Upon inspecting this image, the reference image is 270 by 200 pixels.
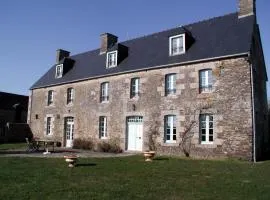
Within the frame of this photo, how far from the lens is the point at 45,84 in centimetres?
2586

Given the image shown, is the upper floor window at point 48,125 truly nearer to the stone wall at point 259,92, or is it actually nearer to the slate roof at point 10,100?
the slate roof at point 10,100

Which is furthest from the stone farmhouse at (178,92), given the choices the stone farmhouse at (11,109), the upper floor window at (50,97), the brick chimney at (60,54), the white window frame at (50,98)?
the stone farmhouse at (11,109)

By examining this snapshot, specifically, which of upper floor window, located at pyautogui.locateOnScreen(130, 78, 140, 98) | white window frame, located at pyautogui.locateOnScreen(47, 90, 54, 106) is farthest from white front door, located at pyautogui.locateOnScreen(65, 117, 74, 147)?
upper floor window, located at pyautogui.locateOnScreen(130, 78, 140, 98)

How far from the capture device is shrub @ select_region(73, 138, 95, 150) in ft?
68.4

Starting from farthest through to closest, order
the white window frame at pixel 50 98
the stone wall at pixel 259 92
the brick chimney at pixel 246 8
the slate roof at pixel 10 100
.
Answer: the slate roof at pixel 10 100 → the white window frame at pixel 50 98 → the brick chimney at pixel 246 8 → the stone wall at pixel 259 92

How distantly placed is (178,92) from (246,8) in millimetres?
5895

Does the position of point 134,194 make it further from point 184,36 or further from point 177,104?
point 184,36

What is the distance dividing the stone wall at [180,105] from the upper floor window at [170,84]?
226 mm

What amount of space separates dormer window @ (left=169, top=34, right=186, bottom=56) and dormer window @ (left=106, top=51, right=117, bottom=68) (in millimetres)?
4571

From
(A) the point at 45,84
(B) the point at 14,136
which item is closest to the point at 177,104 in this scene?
(A) the point at 45,84

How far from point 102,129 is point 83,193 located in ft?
44.3

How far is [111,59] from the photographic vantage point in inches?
846

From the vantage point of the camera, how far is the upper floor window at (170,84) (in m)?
17.2

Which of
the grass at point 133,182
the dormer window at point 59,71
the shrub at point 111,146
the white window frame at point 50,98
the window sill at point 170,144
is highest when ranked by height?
the dormer window at point 59,71
